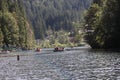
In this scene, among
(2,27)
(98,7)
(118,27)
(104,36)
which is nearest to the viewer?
(118,27)

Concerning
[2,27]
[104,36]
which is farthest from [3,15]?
[104,36]

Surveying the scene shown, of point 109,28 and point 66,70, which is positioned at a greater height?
point 109,28

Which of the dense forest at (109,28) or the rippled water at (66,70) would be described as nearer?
the rippled water at (66,70)

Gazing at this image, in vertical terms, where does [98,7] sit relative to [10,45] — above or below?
above

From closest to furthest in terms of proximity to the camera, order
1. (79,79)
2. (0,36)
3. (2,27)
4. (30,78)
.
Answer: (79,79) → (30,78) → (0,36) → (2,27)

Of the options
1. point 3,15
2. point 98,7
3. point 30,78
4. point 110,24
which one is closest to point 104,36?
point 110,24

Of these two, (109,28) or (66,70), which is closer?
(66,70)

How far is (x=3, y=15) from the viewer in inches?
7815

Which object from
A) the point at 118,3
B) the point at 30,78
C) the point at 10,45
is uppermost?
the point at 118,3

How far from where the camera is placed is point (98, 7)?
154875 millimetres

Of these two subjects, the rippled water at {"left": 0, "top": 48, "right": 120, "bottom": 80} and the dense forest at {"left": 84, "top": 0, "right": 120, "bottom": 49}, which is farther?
the dense forest at {"left": 84, "top": 0, "right": 120, "bottom": 49}

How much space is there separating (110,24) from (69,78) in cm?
7519

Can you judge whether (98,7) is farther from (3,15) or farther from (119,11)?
(3,15)

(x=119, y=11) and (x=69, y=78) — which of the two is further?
(x=119, y=11)
